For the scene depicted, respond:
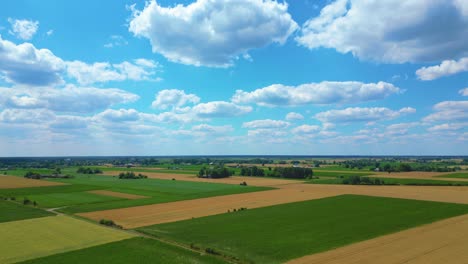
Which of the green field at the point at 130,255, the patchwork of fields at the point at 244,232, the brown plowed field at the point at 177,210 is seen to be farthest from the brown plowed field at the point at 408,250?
the brown plowed field at the point at 177,210

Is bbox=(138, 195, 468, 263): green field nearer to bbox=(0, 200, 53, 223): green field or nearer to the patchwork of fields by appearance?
the patchwork of fields

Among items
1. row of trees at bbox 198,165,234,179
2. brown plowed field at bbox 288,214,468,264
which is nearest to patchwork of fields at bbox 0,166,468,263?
brown plowed field at bbox 288,214,468,264

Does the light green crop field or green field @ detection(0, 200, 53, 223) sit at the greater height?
the light green crop field

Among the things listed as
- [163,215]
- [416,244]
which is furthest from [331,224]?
[163,215]

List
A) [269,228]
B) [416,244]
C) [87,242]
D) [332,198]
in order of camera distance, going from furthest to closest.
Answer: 1. [332,198]
2. [269,228]
3. [87,242]
4. [416,244]

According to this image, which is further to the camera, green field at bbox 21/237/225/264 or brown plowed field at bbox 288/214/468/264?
green field at bbox 21/237/225/264

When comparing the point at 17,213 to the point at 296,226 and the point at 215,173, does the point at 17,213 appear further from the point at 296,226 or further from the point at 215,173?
the point at 215,173

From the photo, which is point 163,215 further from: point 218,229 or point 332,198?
point 332,198
